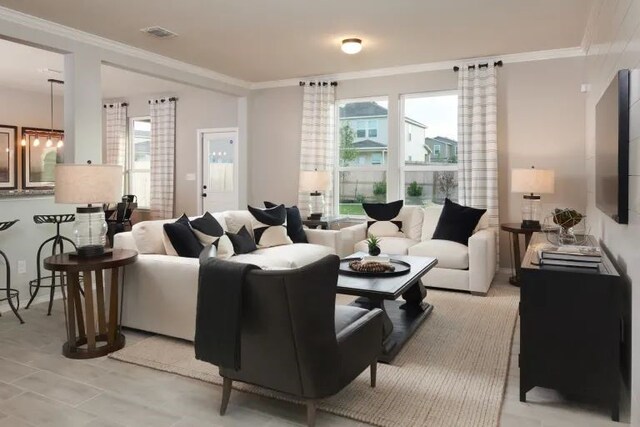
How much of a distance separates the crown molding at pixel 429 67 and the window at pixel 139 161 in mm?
2569

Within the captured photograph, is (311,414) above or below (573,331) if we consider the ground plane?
below

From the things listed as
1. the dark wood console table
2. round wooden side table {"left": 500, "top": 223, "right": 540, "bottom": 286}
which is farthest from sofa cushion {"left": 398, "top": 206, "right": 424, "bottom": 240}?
the dark wood console table

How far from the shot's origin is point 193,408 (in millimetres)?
2449

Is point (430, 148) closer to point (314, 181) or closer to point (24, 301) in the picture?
point (314, 181)

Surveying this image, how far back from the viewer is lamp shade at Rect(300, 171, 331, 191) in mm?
6012

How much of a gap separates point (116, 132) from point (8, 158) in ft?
5.67

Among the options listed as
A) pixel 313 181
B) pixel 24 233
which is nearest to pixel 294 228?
pixel 313 181

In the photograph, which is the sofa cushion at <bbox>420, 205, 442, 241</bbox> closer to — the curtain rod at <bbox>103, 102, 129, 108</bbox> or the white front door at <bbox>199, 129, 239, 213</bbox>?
the white front door at <bbox>199, 129, 239, 213</bbox>

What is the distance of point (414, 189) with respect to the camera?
20.6 feet

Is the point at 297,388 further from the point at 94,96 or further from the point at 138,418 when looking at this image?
the point at 94,96

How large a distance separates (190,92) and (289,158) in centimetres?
222

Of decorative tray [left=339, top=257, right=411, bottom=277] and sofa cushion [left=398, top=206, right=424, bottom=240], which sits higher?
sofa cushion [left=398, top=206, right=424, bottom=240]

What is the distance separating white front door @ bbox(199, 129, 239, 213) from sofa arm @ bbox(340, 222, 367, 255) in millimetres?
2598

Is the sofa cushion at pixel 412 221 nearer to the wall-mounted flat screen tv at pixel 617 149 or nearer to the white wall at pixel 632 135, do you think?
the white wall at pixel 632 135
